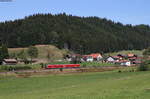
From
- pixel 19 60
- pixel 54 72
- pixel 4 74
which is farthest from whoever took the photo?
pixel 19 60

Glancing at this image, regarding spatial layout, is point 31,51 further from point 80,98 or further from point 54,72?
point 80,98

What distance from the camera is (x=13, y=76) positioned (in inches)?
2958

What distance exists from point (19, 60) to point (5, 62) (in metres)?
10.7

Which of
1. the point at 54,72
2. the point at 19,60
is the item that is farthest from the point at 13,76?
the point at 19,60

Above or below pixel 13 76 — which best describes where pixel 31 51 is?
above

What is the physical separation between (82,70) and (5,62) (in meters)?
52.6

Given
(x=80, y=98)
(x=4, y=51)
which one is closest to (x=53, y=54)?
(x=4, y=51)

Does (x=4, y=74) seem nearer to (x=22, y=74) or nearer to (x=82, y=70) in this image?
(x=22, y=74)

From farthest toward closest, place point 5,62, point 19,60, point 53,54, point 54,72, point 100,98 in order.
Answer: point 53,54 < point 19,60 < point 5,62 < point 54,72 < point 100,98

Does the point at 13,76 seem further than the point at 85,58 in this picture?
No

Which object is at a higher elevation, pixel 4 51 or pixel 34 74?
pixel 4 51

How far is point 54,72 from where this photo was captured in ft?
285

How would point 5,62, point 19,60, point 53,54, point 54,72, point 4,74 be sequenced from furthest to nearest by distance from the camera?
point 53,54, point 19,60, point 5,62, point 54,72, point 4,74

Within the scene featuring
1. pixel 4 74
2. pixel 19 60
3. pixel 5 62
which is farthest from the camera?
pixel 19 60
